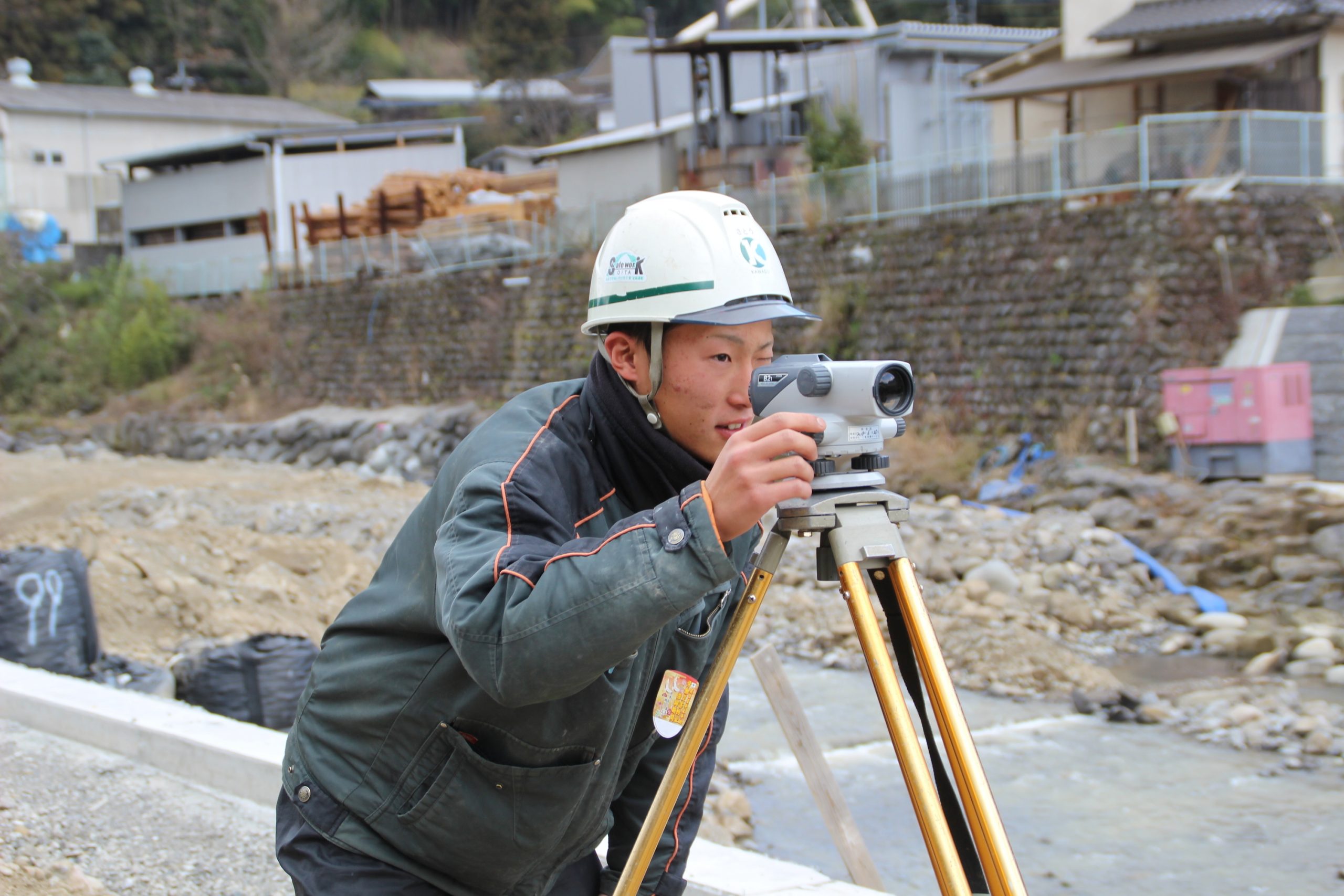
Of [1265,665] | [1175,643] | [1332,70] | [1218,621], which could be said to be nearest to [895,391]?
[1265,665]

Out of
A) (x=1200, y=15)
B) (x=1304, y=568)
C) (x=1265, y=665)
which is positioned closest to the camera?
(x=1265, y=665)

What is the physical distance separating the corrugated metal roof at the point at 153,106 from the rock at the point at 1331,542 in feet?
127

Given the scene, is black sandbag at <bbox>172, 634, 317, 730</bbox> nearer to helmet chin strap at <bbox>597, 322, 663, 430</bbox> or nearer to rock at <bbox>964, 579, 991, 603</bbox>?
helmet chin strap at <bbox>597, 322, 663, 430</bbox>

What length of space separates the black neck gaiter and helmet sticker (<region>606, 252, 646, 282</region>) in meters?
0.15

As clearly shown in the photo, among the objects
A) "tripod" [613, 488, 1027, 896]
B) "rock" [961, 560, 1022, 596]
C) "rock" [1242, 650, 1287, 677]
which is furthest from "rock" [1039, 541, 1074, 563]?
"tripod" [613, 488, 1027, 896]

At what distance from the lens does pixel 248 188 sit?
3447cm

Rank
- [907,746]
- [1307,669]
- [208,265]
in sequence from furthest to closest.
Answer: [208,265] → [1307,669] → [907,746]

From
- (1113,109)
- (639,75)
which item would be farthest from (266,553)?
(639,75)

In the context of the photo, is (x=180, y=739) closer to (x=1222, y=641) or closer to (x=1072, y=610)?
(x=1072, y=610)

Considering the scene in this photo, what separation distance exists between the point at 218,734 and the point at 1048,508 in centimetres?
1023

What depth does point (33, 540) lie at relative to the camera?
1082cm

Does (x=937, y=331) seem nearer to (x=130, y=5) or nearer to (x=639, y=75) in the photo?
(x=639, y=75)

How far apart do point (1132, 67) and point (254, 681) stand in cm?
1698

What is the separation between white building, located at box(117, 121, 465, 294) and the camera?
3334 cm
